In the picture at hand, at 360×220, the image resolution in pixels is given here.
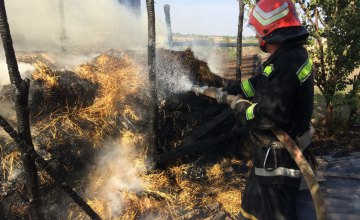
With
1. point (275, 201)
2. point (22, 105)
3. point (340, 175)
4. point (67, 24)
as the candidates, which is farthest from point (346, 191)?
point (67, 24)

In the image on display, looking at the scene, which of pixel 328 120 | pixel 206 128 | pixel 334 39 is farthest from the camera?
pixel 328 120

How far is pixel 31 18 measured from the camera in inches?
458

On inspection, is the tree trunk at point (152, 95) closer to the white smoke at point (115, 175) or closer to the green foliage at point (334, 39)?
the white smoke at point (115, 175)

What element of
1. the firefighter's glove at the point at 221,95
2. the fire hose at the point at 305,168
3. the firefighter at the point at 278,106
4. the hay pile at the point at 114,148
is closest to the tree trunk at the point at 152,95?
the hay pile at the point at 114,148

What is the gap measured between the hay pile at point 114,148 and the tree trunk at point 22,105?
73 centimetres

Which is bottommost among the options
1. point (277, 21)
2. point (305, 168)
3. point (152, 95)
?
point (305, 168)

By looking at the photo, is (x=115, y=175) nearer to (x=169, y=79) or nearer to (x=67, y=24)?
(x=169, y=79)

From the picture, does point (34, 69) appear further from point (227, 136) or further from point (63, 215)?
point (227, 136)

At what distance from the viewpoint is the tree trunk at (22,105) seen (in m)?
2.47

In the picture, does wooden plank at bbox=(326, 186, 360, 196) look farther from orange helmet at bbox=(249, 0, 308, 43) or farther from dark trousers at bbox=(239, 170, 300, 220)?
orange helmet at bbox=(249, 0, 308, 43)

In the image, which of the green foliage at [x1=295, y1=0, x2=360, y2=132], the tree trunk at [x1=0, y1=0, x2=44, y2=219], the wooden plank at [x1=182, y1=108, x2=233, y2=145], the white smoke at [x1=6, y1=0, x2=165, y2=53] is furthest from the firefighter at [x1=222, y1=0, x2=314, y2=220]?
the white smoke at [x1=6, y1=0, x2=165, y2=53]

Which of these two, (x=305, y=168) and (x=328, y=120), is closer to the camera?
(x=305, y=168)

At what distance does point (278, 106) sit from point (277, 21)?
2.54ft

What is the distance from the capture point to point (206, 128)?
547cm
